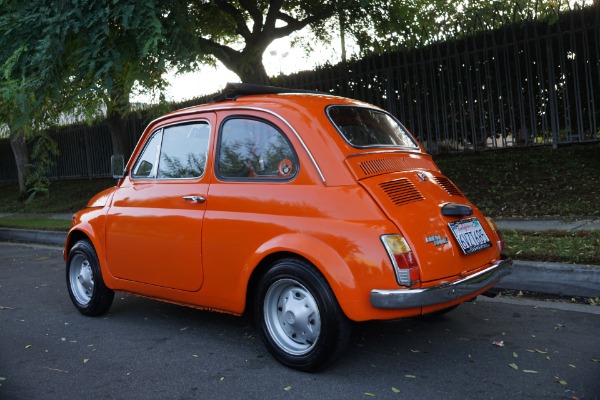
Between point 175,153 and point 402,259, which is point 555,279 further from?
point 175,153

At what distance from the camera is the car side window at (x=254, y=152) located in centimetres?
403

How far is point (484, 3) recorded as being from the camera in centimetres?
2173

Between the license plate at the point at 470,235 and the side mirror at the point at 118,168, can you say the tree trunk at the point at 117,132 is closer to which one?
the side mirror at the point at 118,168

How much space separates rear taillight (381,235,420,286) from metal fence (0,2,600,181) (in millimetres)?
7709

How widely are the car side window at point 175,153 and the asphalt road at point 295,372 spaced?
1296 mm

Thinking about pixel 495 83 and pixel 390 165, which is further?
pixel 495 83

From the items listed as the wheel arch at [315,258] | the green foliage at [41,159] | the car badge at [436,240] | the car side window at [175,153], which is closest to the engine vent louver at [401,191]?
the car badge at [436,240]

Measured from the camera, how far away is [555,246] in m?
5.97

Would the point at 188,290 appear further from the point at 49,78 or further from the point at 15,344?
the point at 49,78

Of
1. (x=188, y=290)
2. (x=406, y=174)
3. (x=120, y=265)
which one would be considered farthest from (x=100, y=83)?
(x=406, y=174)

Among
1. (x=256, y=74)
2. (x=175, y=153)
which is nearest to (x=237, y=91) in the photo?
(x=175, y=153)

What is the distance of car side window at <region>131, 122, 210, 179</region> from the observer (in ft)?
15.0

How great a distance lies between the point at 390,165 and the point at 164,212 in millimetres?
1799

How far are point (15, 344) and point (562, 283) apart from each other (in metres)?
4.62
